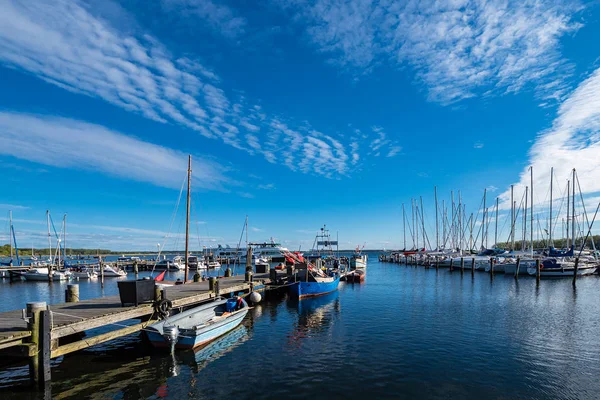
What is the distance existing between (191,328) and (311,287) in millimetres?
19681

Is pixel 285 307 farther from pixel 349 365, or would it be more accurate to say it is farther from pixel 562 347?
pixel 562 347

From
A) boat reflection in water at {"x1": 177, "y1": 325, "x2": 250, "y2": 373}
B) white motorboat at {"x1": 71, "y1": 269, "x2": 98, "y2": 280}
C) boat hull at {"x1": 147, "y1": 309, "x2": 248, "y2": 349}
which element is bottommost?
white motorboat at {"x1": 71, "y1": 269, "x2": 98, "y2": 280}

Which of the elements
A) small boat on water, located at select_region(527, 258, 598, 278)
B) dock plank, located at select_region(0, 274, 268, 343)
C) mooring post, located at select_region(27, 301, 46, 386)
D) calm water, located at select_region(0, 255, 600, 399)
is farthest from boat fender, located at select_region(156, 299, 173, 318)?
small boat on water, located at select_region(527, 258, 598, 278)

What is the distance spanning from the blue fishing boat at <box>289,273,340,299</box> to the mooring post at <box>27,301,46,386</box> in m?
24.2

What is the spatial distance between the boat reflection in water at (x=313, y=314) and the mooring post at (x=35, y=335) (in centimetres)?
1147

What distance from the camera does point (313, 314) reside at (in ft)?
90.5

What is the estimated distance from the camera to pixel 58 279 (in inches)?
2299

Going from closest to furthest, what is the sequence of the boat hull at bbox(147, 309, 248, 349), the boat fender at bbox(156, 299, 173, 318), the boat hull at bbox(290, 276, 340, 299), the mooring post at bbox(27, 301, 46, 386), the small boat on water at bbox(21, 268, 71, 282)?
the mooring post at bbox(27, 301, 46, 386), the boat hull at bbox(147, 309, 248, 349), the boat fender at bbox(156, 299, 173, 318), the boat hull at bbox(290, 276, 340, 299), the small boat on water at bbox(21, 268, 71, 282)

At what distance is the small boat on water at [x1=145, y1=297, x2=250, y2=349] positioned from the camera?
1664 cm

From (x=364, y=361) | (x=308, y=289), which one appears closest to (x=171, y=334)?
(x=364, y=361)

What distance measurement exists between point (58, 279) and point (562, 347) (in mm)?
68958

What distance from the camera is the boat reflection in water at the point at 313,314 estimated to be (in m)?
21.4

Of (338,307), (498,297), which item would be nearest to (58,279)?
(338,307)

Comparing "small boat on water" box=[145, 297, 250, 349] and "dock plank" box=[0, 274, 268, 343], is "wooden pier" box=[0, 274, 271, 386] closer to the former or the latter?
"dock plank" box=[0, 274, 268, 343]
